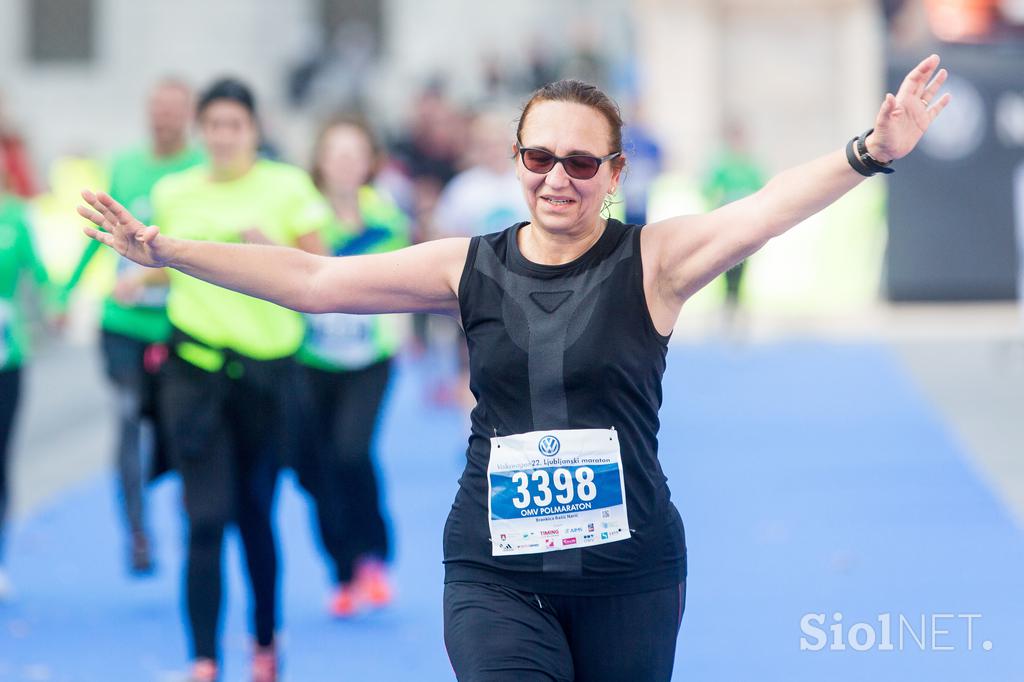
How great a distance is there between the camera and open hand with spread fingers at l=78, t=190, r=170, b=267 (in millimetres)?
4055

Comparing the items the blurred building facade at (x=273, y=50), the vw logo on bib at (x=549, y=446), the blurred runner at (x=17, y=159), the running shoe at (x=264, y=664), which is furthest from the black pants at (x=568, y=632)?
the blurred building facade at (x=273, y=50)

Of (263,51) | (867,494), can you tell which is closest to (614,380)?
(867,494)

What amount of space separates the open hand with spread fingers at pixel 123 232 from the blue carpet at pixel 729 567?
2763mm

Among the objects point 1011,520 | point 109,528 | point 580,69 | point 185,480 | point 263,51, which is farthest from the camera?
point 263,51

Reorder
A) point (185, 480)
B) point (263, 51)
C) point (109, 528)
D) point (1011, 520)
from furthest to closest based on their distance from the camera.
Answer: point (263, 51), point (109, 528), point (1011, 520), point (185, 480)

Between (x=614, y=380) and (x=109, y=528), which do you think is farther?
(x=109, y=528)

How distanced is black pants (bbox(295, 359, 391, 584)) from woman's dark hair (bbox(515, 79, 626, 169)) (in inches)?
140

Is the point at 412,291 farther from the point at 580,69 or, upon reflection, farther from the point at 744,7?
the point at 580,69

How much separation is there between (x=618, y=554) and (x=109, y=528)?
20.9 ft

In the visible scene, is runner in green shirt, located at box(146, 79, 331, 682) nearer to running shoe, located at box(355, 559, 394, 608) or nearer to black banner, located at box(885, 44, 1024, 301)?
running shoe, located at box(355, 559, 394, 608)

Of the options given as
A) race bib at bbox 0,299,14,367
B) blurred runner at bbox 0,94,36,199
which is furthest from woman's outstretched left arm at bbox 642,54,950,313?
blurred runner at bbox 0,94,36,199

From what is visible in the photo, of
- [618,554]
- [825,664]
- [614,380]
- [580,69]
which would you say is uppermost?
[580,69]

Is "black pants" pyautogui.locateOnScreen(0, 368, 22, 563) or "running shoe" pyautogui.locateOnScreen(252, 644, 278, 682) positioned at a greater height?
"black pants" pyautogui.locateOnScreen(0, 368, 22, 563)

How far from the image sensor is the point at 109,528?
970 cm
